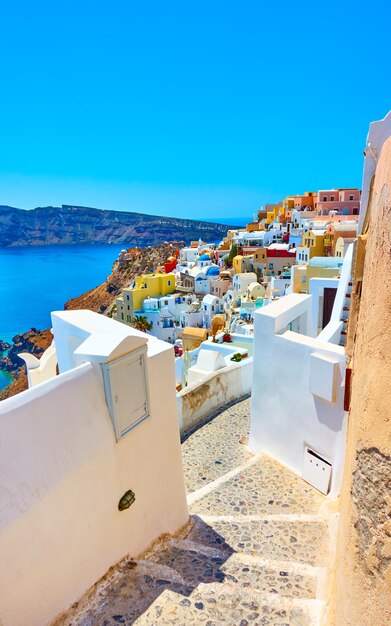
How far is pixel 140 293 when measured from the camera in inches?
1773

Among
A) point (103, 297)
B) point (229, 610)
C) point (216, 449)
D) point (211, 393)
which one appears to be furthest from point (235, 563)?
point (103, 297)

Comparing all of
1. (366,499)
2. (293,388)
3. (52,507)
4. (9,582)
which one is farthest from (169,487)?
(366,499)

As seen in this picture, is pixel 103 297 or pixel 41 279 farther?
pixel 41 279

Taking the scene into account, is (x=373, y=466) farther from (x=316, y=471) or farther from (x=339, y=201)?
(x=339, y=201)

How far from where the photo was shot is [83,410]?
3.04 metres

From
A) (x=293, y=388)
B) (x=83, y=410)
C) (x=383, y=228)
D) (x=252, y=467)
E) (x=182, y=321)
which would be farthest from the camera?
(x=182, y=321)

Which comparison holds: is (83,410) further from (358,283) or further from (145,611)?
(358,283)

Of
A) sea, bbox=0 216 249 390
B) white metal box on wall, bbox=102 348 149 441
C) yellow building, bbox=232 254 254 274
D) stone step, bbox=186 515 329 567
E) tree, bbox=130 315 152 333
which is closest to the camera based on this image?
white metal box on wall, bbox=102 348 149 441

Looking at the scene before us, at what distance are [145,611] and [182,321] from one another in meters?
38.2

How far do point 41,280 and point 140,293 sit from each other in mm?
70277

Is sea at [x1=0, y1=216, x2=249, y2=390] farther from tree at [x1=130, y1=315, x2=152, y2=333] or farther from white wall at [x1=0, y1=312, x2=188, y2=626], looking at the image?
white wall at [x1=0, y1=312, x2=188, y2=626]

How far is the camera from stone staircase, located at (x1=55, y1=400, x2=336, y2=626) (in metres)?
2.95

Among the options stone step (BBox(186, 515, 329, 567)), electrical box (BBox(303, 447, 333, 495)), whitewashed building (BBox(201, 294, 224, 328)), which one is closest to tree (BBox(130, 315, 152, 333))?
whitewashed building (BBox(201, 294, 224, 328))

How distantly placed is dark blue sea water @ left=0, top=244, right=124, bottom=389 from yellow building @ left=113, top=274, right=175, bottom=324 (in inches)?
605
